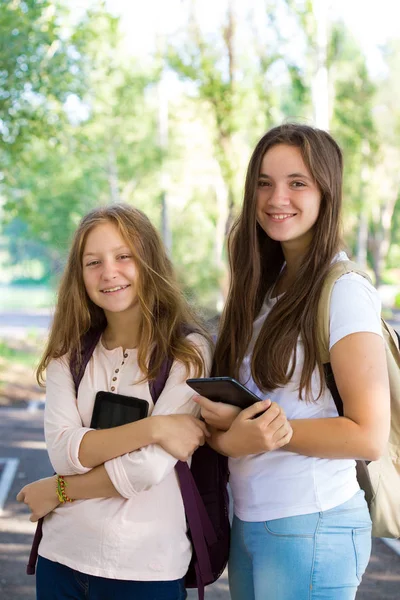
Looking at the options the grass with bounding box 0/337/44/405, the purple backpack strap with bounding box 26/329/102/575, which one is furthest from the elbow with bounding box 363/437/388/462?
the grass with bounding box 0/337/44/405

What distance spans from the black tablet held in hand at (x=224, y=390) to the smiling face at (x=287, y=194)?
0.57 meters

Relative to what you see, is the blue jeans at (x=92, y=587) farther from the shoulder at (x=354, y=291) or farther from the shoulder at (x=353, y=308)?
the shoulder at (x=354, y=291)

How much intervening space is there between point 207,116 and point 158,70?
12.9 feet

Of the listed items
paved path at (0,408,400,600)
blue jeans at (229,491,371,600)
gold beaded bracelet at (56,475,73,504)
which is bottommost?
paved path at (0,408,400,600)

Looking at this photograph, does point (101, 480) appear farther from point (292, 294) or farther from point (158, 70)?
point (158, 70)

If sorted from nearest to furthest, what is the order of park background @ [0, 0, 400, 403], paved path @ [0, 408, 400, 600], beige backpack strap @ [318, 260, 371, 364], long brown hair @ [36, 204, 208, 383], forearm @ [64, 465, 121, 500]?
beige backpack strap @ [318, 260, 371, 364]
forearm @ [64, 465, 121, 500]
long brown hair @ [36, 204, 208, 383]
paved path @ [0, 408, 400, 600]
park background @ [0, 0, 400, 403]

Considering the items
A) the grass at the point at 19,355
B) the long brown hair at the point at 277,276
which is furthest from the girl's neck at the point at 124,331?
the grass at the point at 19,355

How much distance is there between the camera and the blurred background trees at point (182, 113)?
1282 centimetres

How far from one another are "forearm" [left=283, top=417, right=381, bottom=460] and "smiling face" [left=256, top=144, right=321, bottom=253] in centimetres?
63

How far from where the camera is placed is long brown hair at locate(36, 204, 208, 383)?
2505 millimetres

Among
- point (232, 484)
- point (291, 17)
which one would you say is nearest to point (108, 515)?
point (232, 484)

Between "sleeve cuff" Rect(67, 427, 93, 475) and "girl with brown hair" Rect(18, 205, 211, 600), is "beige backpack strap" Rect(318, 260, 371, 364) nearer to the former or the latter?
"girl with brown hair" Rect(18, 205, 211, 600)

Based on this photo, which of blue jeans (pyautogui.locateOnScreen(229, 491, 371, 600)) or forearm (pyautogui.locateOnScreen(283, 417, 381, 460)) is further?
blue jeans (pyautogui.locateOnScreen(229, 491, 371, 600))

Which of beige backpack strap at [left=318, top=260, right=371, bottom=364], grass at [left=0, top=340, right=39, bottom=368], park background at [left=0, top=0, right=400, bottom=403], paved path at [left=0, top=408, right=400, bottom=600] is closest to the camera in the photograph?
beige backpack strap at [left=318, top=260, right=371, bottom=364]
